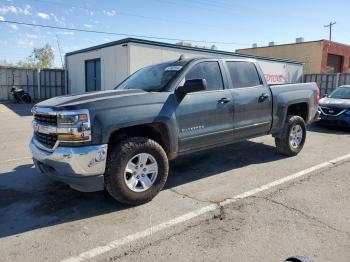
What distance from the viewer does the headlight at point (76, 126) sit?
3889mm

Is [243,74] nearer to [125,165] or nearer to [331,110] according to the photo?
[125,165]

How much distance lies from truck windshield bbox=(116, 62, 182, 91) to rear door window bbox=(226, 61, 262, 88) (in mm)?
1092

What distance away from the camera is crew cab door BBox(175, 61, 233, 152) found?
15.8ft

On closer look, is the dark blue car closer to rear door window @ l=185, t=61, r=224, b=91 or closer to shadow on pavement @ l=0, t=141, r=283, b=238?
shadow on pavement @ l=0, t=141, r=283, b=238

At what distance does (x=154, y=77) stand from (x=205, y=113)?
38.5 inches

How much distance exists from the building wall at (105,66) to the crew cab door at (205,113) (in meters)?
11.0

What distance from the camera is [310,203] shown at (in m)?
4.41

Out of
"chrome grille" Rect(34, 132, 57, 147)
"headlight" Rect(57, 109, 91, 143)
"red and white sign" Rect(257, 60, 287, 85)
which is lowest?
"chrome grille" Rect(34, 132, 57, 147)

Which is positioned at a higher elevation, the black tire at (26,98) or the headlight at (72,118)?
the headlight at (72,118)

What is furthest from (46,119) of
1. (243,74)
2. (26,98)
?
(26,98)

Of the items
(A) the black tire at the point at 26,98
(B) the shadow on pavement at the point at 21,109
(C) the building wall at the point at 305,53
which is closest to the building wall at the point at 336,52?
(C) the building wall at the point at 305,53

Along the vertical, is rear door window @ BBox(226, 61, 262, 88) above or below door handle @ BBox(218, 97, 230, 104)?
above

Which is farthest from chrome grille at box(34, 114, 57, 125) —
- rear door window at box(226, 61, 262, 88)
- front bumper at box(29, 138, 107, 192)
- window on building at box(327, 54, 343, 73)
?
window on building at box(327, 54, 343, 73)

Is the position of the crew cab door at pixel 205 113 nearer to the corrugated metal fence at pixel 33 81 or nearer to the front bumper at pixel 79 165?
the front bumper at pixel 79 165
